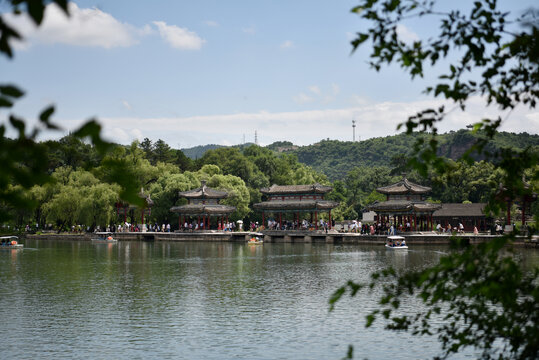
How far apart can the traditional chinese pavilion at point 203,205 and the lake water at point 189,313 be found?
973 inches

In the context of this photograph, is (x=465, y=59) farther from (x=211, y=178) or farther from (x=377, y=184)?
(x=377, y=184)

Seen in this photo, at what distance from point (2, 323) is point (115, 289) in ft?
22.5

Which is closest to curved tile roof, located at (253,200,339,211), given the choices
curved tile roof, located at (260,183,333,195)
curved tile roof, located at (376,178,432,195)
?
curved tile roof, located at (260,183,333,195)

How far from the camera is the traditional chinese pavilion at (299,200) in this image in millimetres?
55875

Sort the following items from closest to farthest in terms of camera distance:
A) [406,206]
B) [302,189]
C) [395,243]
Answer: [395,243], [406,206], [302,189]

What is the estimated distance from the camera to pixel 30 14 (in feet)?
6.81

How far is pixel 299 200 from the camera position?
5719 centimetres

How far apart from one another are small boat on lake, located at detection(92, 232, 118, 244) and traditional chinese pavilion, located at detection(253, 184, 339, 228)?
1411 cm

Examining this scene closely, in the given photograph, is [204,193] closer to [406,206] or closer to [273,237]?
[273,237]

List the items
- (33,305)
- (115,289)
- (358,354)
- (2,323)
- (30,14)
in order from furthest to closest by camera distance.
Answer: (115,289) < (33,305) < (2,323) < (358,354) < (30,14)

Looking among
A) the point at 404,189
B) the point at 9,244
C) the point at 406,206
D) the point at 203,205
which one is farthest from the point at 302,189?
the point at 9,244

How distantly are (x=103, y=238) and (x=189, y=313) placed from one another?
39.0 m

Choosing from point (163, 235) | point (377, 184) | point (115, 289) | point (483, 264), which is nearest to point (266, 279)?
point (115, 289)

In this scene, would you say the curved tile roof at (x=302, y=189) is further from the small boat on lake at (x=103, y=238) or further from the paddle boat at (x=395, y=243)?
the small boat on lake at (x=103, y=238)
